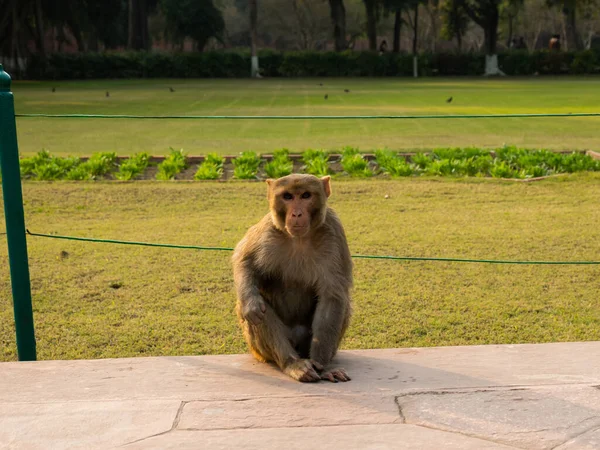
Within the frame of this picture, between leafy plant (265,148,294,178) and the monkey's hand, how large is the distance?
26.4 ft

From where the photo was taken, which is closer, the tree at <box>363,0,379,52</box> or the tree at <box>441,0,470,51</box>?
the tree at <box>363,0,379,52</box>

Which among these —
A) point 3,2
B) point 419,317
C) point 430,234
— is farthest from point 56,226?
point 3,2

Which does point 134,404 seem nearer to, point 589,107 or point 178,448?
point 178,448

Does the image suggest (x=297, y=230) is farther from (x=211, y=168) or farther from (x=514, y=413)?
(x=211, y=168)

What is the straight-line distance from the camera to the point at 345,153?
1362 centimetres

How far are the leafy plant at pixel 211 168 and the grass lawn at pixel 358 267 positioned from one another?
39 cm

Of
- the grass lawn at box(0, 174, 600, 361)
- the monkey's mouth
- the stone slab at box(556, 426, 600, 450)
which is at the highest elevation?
the monkey's mouth

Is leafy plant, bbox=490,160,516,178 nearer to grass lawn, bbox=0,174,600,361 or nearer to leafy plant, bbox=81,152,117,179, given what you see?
grass lawn, bbox=0,174,600,361

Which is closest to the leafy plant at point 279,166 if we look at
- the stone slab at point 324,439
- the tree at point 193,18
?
the stone slab at point 324,439

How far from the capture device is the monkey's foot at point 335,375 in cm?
391

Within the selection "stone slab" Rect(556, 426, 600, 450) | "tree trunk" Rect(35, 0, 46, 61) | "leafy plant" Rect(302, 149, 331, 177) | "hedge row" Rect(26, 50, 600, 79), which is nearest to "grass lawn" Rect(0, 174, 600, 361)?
"leafy plant" Rect(302, 149, 331, 177)

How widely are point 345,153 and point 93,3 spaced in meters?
52.9

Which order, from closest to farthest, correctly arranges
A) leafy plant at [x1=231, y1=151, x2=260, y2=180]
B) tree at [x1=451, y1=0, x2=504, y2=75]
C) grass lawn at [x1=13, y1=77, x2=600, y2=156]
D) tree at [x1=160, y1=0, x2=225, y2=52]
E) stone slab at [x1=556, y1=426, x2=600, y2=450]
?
stone slab at [x1=556, y1=426, x2=600, y2=450], leafy plant at [x1=231, y1=151, x2=260, y2=180], grass lawn at [x1=13, y1=77, x2=600, y2=156], tree at [x1=451, y1=0, x2=504, y2=75], tree at [x1=160, y1=0, x2=225, y2=52]

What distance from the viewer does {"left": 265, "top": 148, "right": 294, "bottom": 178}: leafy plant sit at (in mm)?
12281
